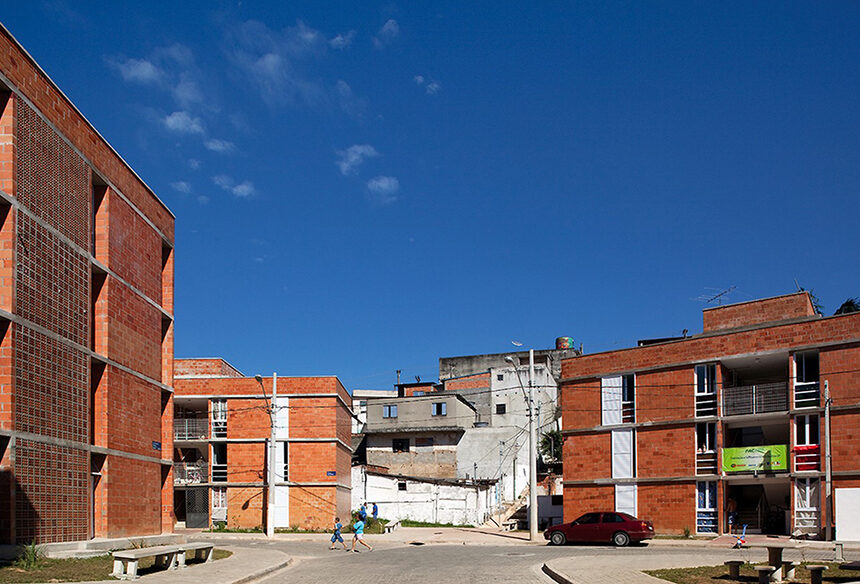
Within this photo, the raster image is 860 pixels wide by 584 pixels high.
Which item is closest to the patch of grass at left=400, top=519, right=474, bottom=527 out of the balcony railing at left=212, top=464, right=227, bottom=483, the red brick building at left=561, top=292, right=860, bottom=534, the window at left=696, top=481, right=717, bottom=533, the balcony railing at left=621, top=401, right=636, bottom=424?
the balcony railing at left=212, top=464, right=227, bottom=483

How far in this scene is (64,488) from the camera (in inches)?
867

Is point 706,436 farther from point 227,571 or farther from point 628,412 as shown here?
point 227,571

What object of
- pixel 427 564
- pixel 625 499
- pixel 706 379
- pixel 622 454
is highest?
pixel 706 379

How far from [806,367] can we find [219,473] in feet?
101

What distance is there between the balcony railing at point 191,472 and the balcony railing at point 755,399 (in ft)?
92.3

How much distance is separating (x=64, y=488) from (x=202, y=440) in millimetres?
28440

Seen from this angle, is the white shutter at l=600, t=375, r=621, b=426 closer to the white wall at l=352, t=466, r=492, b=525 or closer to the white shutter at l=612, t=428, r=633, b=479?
the white shutter at l=612, t=428, r=633, b=479

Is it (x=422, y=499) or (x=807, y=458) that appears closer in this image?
(x=807, y=458)

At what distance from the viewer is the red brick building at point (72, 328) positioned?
19.8 m

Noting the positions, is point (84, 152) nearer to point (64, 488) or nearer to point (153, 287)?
point (153, 287)

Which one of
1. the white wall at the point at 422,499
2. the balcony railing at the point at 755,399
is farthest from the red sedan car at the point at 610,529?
the white wall at the point at 422,499

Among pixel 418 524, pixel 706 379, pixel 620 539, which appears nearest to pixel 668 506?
pixel 706 379

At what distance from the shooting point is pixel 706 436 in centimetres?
4009

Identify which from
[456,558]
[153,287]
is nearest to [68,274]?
[153,287]
